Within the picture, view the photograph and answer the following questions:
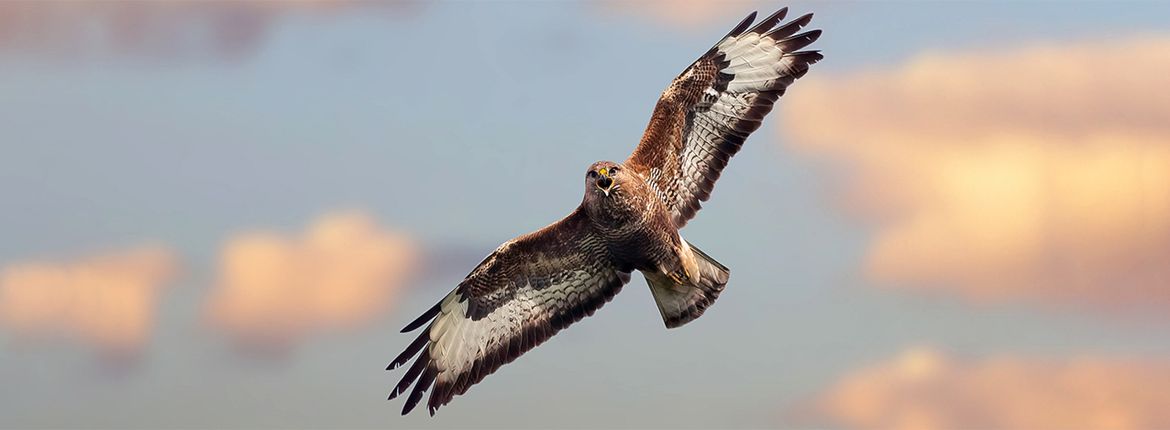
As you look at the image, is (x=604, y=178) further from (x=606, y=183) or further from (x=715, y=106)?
(x=715, y=106)

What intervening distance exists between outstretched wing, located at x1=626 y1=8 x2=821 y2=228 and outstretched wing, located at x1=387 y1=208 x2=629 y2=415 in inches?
42.0

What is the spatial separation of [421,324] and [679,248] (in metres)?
2.61

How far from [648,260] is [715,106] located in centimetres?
172

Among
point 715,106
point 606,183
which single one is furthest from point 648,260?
point 715,106

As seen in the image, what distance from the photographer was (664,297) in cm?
1305

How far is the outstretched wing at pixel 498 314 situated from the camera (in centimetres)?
1291

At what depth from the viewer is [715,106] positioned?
508 inches

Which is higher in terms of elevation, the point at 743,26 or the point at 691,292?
the point at 743,26

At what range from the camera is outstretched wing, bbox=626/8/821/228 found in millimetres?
12695

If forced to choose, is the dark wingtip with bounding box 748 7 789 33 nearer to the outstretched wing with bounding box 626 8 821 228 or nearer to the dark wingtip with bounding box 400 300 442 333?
the outstretched wing with bounding box 626 8 821 228

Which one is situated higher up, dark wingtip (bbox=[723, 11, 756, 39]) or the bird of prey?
dark wingtip (bbox=[723, 11, 756, 39])

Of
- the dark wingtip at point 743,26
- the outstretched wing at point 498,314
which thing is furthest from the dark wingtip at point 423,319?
the dark wingtip at point 743,26

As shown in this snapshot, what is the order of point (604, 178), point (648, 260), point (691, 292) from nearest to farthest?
point (604, 178) → point (648, 260) → point (691, 292)

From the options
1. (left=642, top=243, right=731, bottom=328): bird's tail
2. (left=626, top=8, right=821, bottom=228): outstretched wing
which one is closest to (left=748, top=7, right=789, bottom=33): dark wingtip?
(left=626, top=8, right=821, bottom=228): outstretched wing
